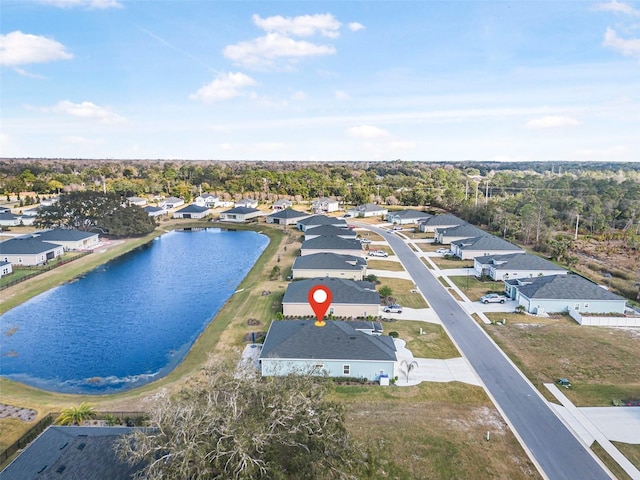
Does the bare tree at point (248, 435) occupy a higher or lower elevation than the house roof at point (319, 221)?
higher

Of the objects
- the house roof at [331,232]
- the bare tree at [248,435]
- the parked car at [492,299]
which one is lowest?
the parked car at [492,299]

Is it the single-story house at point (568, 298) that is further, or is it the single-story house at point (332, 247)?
the single-story house at point (332, 247)

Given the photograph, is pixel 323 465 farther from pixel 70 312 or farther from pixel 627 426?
pixel 70 312

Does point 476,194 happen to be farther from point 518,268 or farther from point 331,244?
point 331,244

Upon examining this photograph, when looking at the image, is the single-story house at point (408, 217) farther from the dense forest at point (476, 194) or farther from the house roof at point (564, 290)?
the house roof at point (564, 290)

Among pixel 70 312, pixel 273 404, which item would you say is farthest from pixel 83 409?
pixel 70 312

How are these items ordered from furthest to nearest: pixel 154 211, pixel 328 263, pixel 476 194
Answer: pixel 476 194 → pixel 154 211 → pixel 328 263

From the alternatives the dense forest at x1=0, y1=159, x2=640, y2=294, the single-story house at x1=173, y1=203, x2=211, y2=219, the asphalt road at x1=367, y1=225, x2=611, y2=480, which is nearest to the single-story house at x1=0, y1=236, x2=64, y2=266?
the dense forest at x1=0, y1=159, x2=640, y2=294

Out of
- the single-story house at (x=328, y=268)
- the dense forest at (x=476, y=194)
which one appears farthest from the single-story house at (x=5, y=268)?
the dense forest at (x=476, y=194)

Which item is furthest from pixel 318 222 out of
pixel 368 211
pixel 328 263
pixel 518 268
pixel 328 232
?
pixel 518 268
